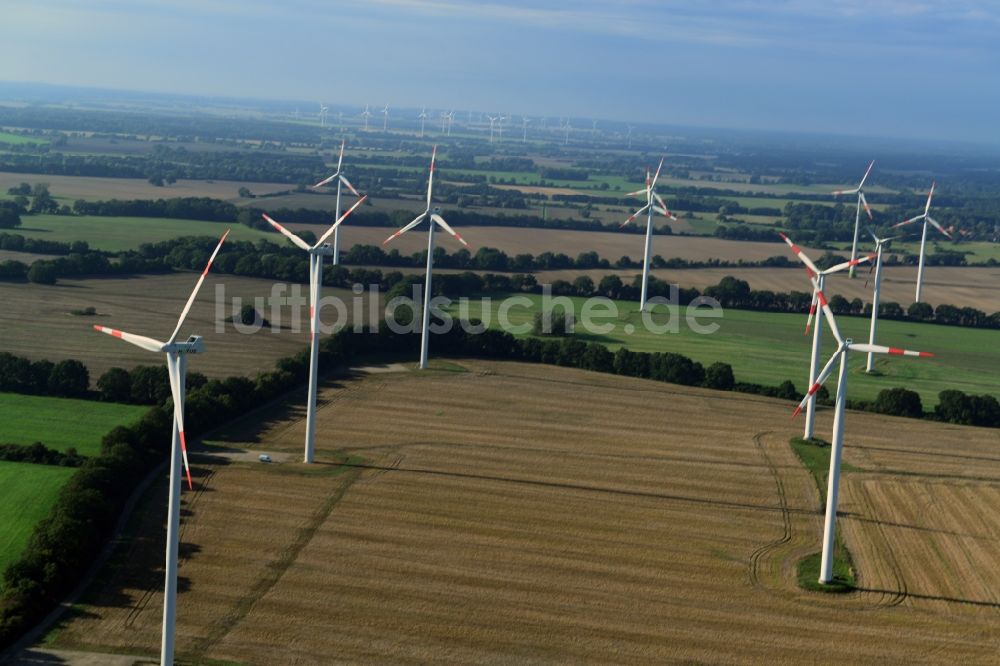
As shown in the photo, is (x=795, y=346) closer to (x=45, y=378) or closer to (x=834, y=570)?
(x=834, y=570)

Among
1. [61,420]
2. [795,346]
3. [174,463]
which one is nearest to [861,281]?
[795,346]

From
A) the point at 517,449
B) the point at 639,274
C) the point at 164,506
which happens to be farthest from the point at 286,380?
the point at 639,274

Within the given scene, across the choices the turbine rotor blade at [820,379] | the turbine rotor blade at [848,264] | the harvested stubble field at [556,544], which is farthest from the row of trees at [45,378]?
the turbine rotor blade at [848,264]

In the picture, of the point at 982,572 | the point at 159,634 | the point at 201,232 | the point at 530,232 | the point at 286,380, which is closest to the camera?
the point at 159,634

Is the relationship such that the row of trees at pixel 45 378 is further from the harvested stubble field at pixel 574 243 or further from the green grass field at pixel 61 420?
the harvested stubble field at pixel 574 243

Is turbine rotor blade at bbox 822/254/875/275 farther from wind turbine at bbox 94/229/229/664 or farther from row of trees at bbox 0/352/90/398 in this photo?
row of trees at bbox 0/352/90/398

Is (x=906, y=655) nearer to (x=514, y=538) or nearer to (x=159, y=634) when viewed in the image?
(x=514, y=538)

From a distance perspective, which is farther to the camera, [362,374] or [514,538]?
[362,374]
